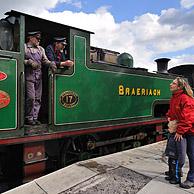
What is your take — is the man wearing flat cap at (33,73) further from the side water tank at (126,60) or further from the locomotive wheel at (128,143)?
the side water tank at (126,60)

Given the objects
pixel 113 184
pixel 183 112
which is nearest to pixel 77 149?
pixel 113 184

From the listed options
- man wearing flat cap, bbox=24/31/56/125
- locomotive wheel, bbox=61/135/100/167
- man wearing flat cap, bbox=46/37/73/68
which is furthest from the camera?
locomotive wheel, bbox=61/135/100/167

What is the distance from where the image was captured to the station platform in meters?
3.32

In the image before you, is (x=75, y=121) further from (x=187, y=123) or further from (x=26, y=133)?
(x=187, y=123)

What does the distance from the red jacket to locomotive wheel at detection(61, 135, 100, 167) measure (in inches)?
72.8

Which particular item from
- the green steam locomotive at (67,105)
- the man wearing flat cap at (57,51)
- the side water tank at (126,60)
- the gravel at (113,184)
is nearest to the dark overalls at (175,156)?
the gravel at (113,184)

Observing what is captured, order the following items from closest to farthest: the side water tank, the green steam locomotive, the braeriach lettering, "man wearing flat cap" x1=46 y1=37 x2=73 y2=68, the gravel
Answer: the gravel < the green steam locomotive < "man wearing flat cap" x1=46 y1=37 x2=73 y2=68 < the braeriach lettering < the side water tank

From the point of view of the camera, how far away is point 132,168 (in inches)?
168

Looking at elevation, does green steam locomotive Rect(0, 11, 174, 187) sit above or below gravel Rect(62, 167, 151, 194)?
above

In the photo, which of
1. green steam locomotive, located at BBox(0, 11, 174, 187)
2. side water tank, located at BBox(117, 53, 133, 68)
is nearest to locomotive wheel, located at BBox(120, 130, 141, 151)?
green steam locomotive, located at BBox(0, 11, 174, 187)

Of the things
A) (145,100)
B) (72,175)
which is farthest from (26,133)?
(145,100)

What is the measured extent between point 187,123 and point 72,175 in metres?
1.70

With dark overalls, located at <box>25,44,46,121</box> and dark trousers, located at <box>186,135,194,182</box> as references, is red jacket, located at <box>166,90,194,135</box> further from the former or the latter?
dark overalls, located at <box>25,44,46,121</box>

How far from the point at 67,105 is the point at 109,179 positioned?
1.28 metres
